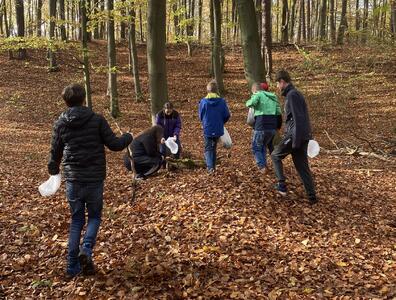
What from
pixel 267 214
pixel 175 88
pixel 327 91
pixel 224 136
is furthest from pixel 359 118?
pixel 267 214

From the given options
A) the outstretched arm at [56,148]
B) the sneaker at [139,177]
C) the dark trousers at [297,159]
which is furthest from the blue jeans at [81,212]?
the sneaker at [139,177]

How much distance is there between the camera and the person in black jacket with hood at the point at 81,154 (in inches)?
180

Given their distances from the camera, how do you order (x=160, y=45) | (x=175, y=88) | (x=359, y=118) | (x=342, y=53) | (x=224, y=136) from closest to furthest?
(x=224, y=136) → (x=160, y=45) → (x=359, y=118) → (x=175, y=88) → (x=342, y=53)

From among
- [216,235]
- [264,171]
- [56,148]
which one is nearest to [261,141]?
[264,171]

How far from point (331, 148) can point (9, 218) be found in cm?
1046

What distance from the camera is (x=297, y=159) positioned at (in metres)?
6.80

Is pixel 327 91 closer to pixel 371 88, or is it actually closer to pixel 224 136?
pixel 371 88

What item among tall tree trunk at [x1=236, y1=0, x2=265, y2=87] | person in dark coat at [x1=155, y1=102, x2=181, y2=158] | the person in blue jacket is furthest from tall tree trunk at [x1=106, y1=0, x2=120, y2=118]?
the person in blue jacket

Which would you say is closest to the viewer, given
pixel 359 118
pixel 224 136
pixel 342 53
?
pixel 224 136

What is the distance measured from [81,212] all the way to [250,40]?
19.6ft

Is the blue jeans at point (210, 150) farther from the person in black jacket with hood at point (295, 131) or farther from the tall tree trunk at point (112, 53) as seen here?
the tall tree trunk at point (112, 53)

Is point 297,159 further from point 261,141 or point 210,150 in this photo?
point 210,150

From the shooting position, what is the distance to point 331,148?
14.1m

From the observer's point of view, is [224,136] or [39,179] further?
[39,179]
